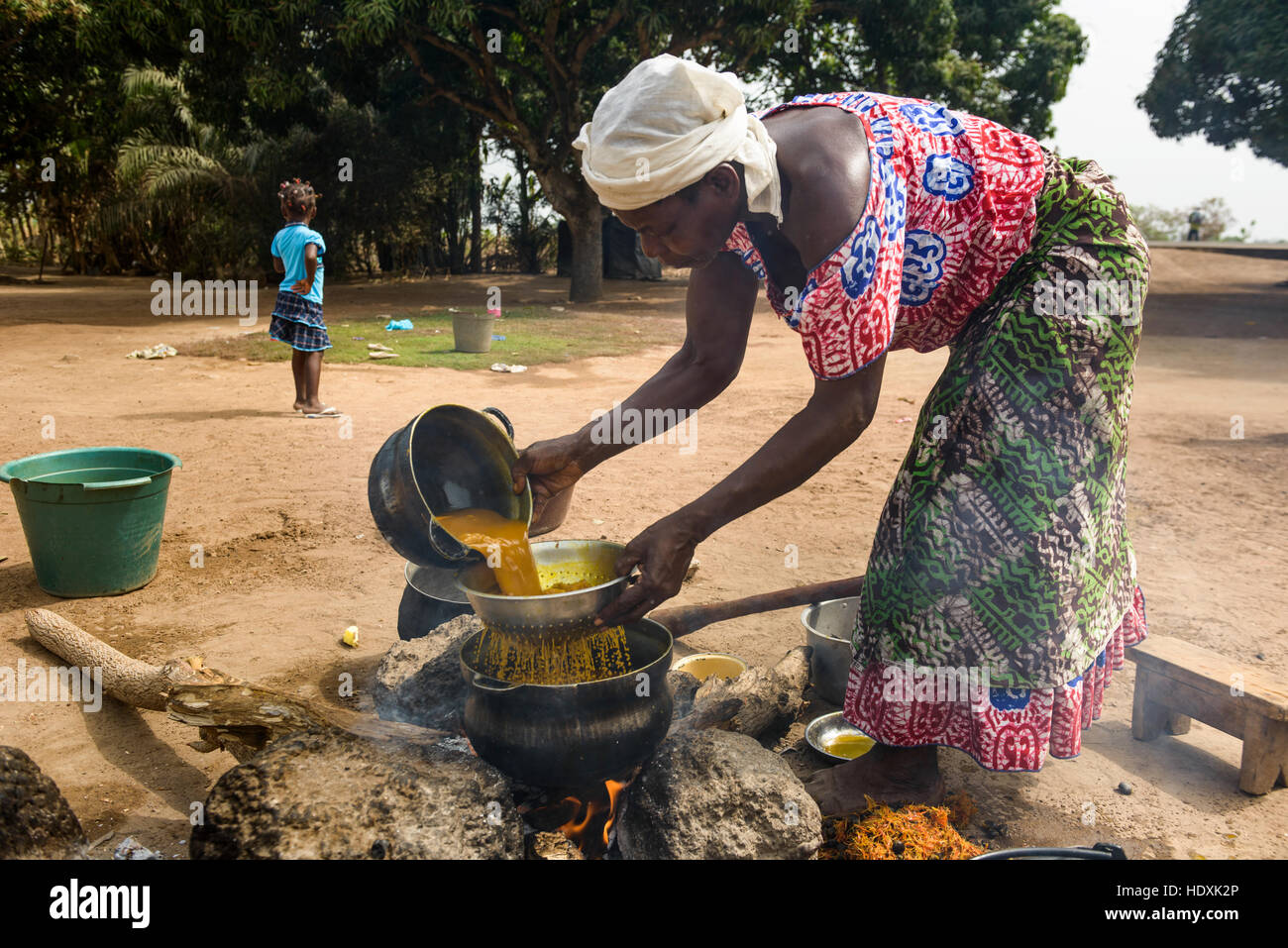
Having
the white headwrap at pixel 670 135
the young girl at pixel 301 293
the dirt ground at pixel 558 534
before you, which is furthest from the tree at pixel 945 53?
the white headwrap at pixel 670 135

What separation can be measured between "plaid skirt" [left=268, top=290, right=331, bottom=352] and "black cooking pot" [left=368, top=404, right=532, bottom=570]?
195 inches

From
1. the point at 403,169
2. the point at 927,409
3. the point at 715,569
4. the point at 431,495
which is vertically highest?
the point at 403,169

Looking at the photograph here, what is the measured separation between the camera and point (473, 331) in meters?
10.4

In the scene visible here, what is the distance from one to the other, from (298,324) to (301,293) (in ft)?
0.76

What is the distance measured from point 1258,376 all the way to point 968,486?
31.7ft

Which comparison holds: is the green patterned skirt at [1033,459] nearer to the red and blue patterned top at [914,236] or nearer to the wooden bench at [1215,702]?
the red and blue patterned top at [914,236]

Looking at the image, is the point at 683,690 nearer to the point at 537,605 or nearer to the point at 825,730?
the point at 825,730

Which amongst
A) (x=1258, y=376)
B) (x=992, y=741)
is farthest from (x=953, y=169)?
(x=1258, y=376)

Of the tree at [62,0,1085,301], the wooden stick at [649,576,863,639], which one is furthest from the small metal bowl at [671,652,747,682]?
the tree at [62,0,1085,301]

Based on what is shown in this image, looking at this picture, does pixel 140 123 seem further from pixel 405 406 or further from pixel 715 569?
Answer: pixel 715 569

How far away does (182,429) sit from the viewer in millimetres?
6676

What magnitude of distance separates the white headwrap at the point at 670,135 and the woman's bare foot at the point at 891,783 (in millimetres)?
1479

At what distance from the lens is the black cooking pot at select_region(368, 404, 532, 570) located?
247 cm

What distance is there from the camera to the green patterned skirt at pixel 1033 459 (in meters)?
2.14
